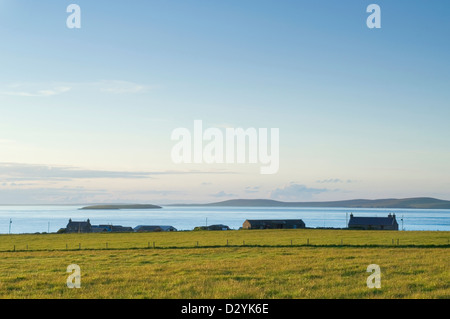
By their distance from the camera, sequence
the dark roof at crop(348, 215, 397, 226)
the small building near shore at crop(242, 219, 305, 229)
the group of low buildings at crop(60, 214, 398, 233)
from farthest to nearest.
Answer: the small building near shore at crop(242, 219, 305, 229), the dark roof at crop(348, 215, 397, 226), the group of low buildings at crop(60, 214, 398, 233)

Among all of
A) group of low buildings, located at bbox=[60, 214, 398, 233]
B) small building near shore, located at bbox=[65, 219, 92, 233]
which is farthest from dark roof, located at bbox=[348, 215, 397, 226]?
small building near shore, located at bbox=[65, 219, 92, 233]

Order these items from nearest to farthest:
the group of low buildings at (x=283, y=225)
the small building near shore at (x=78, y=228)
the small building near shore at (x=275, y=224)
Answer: the group of low buildings at (x=283, y=225), the small building near shore at (x=78, y=228), the small building near shore at (x=275, y=224)

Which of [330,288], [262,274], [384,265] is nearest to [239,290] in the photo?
[330,288]

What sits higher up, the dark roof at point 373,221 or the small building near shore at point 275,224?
the dark roof at point 373,221

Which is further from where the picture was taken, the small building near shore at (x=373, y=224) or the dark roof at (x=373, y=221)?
the dark roof at (x=373, y=221)

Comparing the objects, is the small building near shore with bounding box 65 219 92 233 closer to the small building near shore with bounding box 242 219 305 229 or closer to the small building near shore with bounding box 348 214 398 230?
the small building near shore with bounding box 242 219 305 229

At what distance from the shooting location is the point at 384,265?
3356 cm

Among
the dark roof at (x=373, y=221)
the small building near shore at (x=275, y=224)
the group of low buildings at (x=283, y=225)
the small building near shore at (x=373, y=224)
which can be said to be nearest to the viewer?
the small building near shore at (x=373, y=224)

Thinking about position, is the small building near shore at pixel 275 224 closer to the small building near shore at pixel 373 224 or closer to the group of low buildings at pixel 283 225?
the group of low buildings at pixel 283 225

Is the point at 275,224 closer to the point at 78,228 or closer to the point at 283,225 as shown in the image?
the point at 283,225

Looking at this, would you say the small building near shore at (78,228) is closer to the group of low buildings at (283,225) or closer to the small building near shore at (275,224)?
the group of low buildings at (283,225)

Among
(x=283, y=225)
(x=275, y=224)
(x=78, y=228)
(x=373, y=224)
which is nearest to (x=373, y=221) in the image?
(x=373, y=224)

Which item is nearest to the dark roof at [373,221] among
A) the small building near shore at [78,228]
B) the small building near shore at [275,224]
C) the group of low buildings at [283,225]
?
the group of low buildings at [283,225]

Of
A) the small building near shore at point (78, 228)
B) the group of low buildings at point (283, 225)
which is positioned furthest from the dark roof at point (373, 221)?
the small building near shore at point (78, 228)
